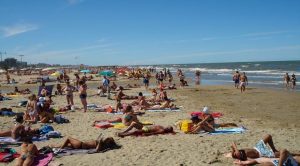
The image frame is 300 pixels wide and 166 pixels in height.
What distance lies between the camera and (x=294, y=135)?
9.85 meters

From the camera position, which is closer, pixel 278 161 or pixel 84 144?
pixel 278 161

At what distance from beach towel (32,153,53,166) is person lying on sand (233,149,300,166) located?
3650 mm

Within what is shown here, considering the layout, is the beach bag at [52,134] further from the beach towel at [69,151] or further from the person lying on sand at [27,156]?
the person lying on sand at [27,156]

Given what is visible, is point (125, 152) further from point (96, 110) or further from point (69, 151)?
point (96, 110)

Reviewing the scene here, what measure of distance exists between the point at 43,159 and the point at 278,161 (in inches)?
176

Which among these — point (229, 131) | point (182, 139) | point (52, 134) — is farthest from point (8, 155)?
point (229, 131)

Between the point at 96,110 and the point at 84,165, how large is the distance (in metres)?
8.09

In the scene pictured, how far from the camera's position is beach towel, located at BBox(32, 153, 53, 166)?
718 centimetres

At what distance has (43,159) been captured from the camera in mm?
7461

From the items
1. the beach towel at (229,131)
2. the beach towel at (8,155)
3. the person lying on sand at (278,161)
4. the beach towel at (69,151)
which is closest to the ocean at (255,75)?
the beach towel at (229,131)

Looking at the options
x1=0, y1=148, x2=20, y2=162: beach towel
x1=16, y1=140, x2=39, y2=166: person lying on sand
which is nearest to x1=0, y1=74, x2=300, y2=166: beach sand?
x1=16, y1=140, x2=39, y2=166: person lying on sand

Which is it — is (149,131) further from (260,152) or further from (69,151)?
(260,152)

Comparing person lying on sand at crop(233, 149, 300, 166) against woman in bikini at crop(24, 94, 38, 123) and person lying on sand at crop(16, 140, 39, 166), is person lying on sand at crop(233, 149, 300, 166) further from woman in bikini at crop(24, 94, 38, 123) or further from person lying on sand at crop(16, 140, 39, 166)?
woman in bikini at crop(24, 94, 38, 123)

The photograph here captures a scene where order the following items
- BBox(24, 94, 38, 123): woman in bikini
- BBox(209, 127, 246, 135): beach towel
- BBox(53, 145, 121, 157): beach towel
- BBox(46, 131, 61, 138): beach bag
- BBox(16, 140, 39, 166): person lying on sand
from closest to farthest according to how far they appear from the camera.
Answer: BBox(16, 140, 39, 166): person lying on sand
BBox(53, 145, 121, 157): beach towel
BBox(46, 131, 61, 138): beach bag
BBox(209, 127, 246, 135): beach towel
BBox(24, 94, 38, 123): woman in bikini
